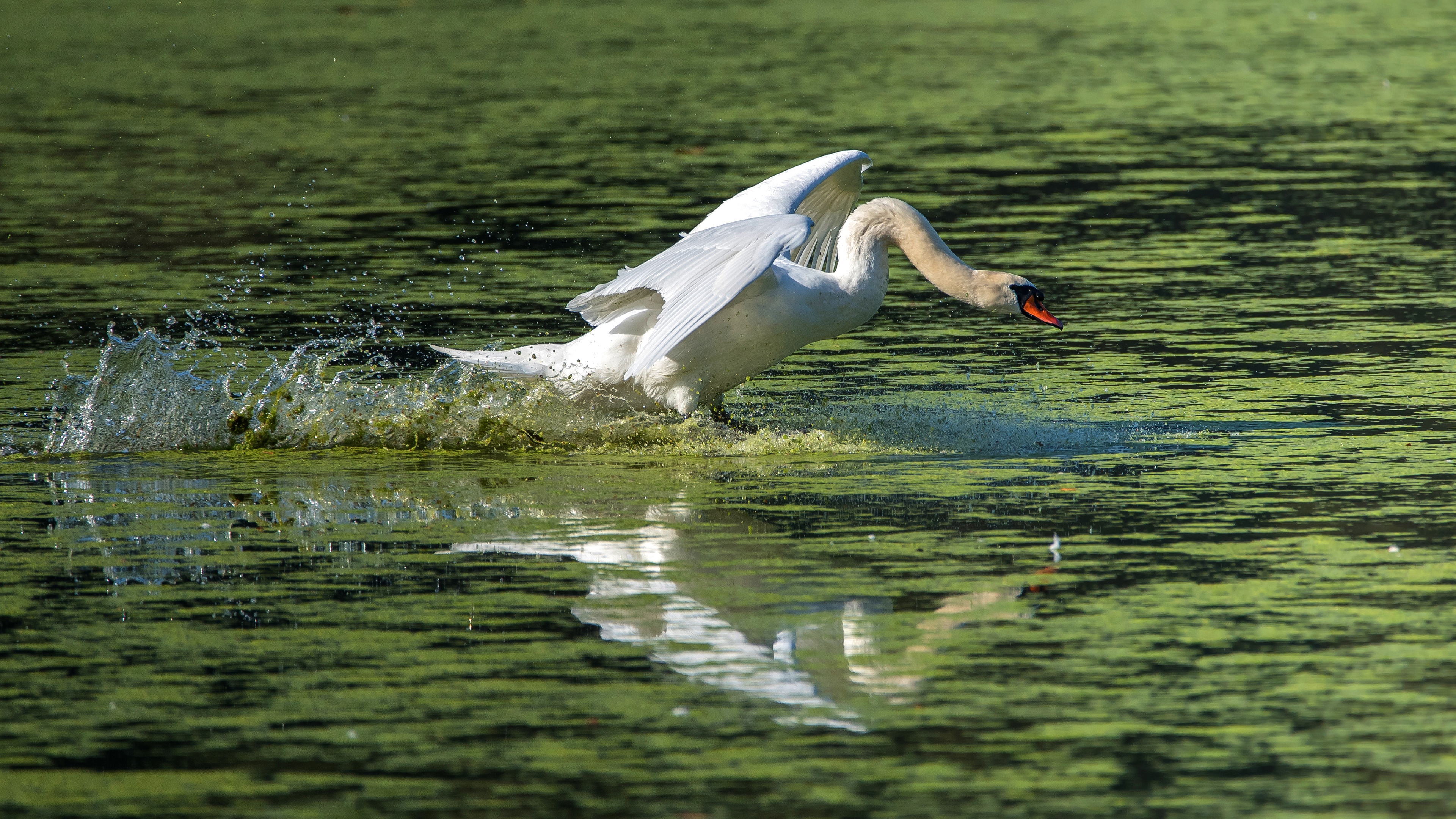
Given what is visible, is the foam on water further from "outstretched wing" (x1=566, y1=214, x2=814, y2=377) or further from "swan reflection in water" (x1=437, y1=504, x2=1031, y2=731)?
"swan reflection in water" (x1=437, y1=504, x2=1031, y2=731)

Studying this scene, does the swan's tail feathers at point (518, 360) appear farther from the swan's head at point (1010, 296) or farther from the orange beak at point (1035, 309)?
the orange beak at point (1035, 309)

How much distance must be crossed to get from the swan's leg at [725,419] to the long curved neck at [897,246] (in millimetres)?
754

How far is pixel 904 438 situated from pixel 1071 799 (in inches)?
156

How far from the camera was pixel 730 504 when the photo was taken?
7.05m

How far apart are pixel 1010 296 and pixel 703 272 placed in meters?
1.62

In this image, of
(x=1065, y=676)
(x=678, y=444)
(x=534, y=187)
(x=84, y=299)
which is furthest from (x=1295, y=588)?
(x=534, y=187)

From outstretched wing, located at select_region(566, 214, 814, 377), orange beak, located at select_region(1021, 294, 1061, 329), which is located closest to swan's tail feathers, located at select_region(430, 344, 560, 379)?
outstretched wing, located at select_region(566, 214, 814, 377)

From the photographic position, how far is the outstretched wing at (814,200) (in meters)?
8.98

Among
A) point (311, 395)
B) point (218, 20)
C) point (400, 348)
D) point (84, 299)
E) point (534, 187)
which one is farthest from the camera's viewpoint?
point (218, 20)

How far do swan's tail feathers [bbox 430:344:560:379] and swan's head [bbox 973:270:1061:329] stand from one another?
189 cm

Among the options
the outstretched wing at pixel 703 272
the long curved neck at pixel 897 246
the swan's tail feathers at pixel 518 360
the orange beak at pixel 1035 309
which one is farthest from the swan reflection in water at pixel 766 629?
the orange beak at pixel 1035 309

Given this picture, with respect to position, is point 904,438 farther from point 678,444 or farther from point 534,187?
point 534,187

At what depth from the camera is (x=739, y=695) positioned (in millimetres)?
4852

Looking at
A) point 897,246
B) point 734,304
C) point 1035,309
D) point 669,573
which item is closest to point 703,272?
point 734,304
